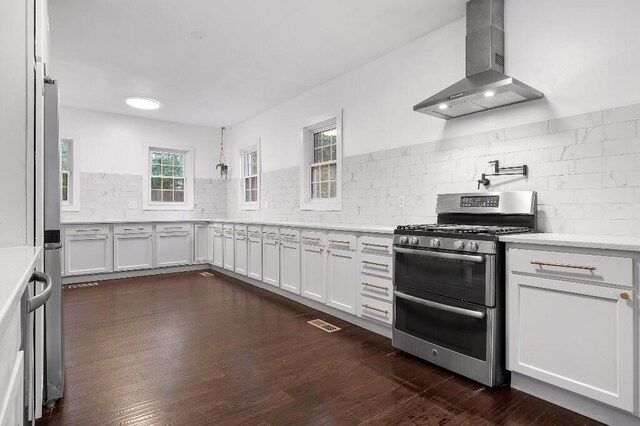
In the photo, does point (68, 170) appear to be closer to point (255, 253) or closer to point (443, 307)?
point (255, 253)

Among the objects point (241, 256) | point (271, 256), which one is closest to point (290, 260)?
point (271, 256)

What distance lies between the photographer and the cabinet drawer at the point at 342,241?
11.4ft

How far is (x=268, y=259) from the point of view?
4.83m

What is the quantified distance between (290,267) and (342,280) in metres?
0.97

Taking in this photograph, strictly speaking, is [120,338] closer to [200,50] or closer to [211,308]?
[211,308]

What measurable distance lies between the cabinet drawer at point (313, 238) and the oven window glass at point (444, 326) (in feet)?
3.94

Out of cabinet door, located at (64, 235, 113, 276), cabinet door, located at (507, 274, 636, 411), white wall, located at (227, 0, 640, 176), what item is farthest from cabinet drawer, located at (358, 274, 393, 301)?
cabinet door, located at (64, 235, 113, 276)

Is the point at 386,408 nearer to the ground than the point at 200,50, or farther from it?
nearer to the ground

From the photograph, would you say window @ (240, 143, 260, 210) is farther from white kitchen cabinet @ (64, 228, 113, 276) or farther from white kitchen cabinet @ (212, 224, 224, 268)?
white kitchen cabinet @ (64, 228, 113, 276)

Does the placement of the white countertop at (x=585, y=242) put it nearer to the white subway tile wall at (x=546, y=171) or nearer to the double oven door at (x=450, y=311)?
the double oven door at (x=450, y=311)

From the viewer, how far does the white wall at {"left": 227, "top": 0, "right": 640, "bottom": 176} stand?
240 cm

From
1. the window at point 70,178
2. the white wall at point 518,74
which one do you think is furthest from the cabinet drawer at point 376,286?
the window at point 70,178

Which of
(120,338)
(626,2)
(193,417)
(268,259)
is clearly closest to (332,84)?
(268,259)

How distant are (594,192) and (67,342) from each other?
4116 mm
